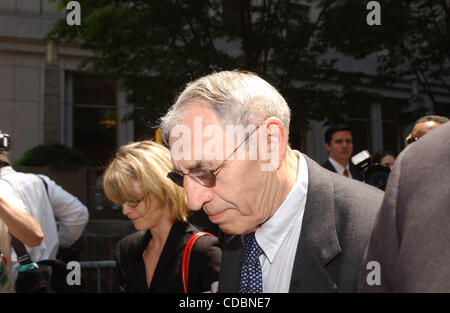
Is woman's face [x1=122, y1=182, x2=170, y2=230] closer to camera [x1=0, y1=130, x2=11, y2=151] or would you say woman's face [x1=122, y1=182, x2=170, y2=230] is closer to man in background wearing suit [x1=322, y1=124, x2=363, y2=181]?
camera [x1=0, y1=130, x2=11, y2=151]

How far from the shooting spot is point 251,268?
1.86 meters

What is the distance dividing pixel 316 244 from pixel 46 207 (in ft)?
8.18

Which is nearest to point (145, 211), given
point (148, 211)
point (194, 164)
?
point (148, 211)

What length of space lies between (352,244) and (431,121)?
9.39 ft

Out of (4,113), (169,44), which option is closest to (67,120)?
(4,113)

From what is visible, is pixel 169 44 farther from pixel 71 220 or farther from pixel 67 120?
pixel 67 120

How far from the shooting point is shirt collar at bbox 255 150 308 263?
5.75 ft

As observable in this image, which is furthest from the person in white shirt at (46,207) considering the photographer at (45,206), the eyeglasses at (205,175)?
the eyeglasses at (205,175)

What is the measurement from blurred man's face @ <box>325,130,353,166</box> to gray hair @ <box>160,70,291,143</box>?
403 centimetres

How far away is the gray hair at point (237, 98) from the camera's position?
5.67ft

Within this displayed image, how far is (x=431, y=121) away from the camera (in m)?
3.98

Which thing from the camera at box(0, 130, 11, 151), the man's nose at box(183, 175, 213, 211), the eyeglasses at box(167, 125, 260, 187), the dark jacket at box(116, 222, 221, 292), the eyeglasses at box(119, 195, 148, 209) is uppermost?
the camera at box(0, 130, 11, 151)

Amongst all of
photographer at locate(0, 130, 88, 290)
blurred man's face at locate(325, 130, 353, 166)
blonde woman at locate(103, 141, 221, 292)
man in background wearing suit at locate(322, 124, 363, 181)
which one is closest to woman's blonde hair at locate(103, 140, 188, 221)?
blonde woman at locate(103, 141, 221, 292)
